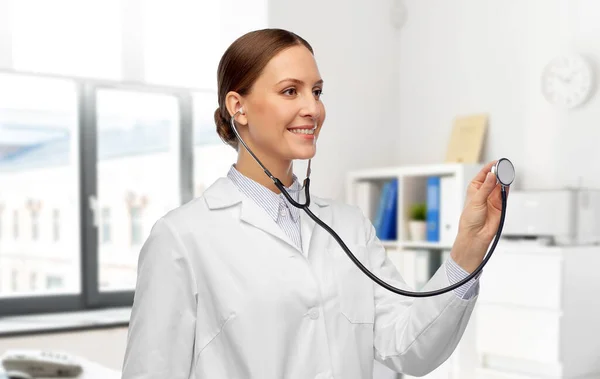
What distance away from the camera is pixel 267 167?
1.31m

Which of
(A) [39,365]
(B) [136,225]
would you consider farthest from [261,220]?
(B) [136,225]

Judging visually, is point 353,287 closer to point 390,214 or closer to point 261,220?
point 261,220

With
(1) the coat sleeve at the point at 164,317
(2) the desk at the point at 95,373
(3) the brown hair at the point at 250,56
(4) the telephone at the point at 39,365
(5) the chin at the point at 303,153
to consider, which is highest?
(3) the brown hair at the point at 250,56

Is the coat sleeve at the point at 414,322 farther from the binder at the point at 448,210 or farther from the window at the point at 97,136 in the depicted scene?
the window at the point at 97,136

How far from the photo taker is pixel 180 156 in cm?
410

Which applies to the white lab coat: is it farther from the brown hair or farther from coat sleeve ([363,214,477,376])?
the brown hair

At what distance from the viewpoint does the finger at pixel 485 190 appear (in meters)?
1.13

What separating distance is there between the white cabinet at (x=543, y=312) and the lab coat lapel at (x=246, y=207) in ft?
6.51

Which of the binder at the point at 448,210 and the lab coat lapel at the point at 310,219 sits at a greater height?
the lab coat lapel at the point at 310,219

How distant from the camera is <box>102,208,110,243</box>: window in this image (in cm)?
390

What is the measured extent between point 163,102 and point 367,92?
3.89 feet

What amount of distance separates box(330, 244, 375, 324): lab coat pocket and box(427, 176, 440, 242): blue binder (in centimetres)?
244

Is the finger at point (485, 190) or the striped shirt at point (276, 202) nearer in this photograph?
the finger at point (485, 190)

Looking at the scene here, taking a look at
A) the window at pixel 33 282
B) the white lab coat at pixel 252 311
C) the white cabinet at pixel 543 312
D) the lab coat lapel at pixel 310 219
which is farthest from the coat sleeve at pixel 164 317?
the window at pixel 33 282
